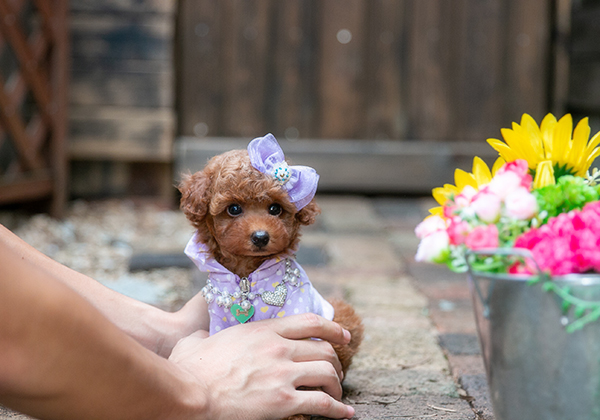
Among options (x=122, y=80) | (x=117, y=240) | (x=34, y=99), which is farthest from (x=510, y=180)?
(x=122, y=80)

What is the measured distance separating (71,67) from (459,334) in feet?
8.92

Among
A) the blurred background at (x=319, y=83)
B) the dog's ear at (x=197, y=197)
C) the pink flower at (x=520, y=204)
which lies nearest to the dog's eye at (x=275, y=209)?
the dog's ear at (x=197, y=197)

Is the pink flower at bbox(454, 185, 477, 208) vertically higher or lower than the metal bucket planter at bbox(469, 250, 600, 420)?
higher

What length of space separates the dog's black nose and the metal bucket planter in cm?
39

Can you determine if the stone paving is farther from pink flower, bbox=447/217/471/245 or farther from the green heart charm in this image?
pink flower, bbox=447/217/471/245

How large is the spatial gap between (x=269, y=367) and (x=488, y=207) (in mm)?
487

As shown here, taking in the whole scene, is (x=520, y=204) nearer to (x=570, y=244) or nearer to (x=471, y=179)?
(x=570, y=244)

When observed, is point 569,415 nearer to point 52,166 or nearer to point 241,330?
point 241,330

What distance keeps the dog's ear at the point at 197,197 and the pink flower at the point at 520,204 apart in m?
0.56

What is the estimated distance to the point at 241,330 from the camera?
118 centimetres

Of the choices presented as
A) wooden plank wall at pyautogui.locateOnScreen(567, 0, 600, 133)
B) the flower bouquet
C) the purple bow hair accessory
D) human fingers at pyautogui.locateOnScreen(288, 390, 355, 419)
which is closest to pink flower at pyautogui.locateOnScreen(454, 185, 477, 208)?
the flower bouquet

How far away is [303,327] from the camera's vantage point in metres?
1.18

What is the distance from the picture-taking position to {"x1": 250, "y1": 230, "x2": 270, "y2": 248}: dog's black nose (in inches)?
44.8

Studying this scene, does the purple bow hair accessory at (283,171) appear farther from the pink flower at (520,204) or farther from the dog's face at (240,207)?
the pink flower at (520,204)
